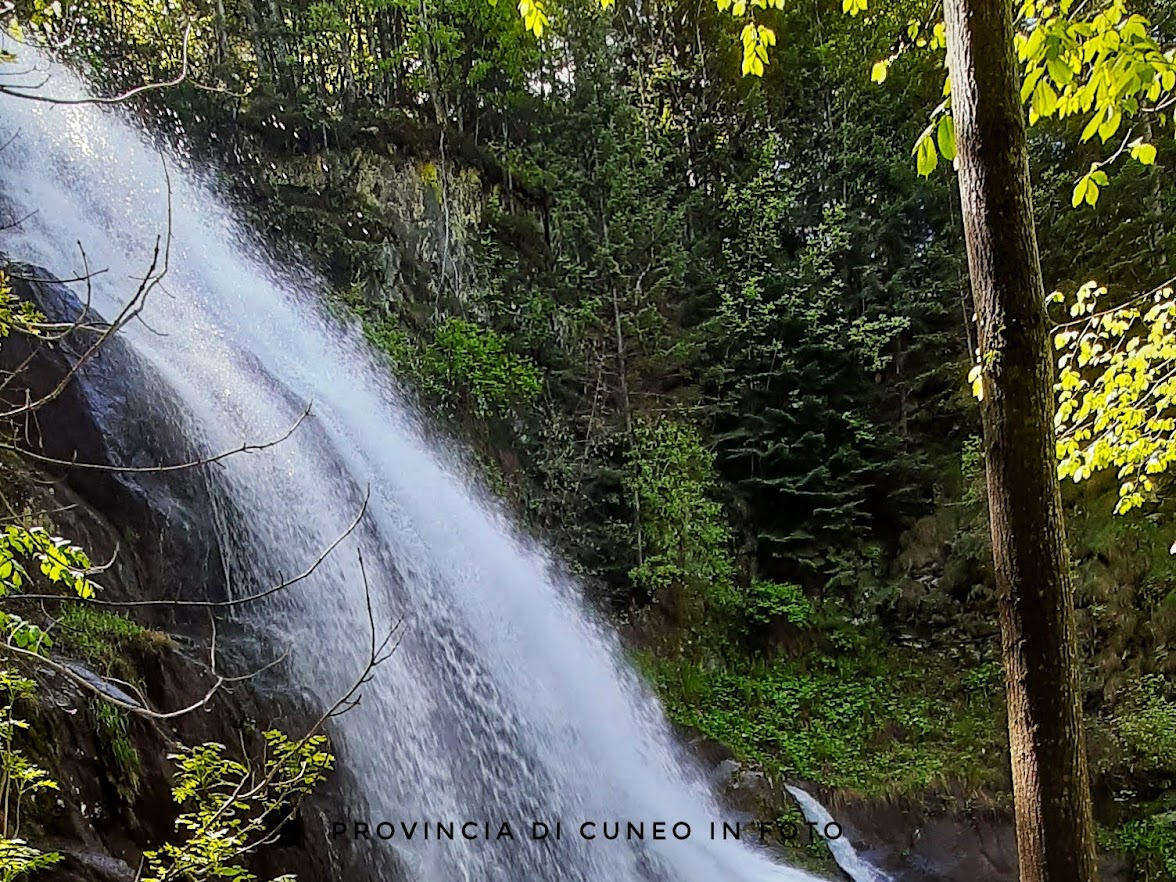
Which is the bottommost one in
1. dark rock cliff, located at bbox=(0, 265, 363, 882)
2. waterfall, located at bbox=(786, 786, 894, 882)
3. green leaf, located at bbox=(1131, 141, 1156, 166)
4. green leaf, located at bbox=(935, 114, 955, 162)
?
waterfall, located at bbox=(786, 786, 894, 882)

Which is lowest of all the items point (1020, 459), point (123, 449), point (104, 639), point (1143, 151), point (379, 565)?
point (104, 639)

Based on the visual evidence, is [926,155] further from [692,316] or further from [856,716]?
[692,316]

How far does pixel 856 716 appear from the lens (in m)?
7.77

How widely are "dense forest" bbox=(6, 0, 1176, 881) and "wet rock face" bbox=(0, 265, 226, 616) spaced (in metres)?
3.13

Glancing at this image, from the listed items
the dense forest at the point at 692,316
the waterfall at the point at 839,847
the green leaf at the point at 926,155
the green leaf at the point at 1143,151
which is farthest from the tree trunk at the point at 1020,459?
the dense forest at the point at 692,316

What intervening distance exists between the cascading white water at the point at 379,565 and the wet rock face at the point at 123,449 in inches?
6.9

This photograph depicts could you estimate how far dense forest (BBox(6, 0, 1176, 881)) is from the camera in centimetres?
812

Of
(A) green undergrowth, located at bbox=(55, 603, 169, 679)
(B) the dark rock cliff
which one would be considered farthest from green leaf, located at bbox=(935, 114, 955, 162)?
(A) green undergrowth, located at bbox=(55, 603, 169, 679)

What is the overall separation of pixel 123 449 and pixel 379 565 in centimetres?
192

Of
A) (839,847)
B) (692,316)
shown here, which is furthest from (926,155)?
(692,316)

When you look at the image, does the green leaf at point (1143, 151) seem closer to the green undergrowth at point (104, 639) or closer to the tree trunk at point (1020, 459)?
the tree trunk at point (1020, 459)

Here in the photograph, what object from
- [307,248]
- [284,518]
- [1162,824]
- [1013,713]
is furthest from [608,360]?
[1013,713]

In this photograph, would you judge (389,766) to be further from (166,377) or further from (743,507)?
(743,507)
